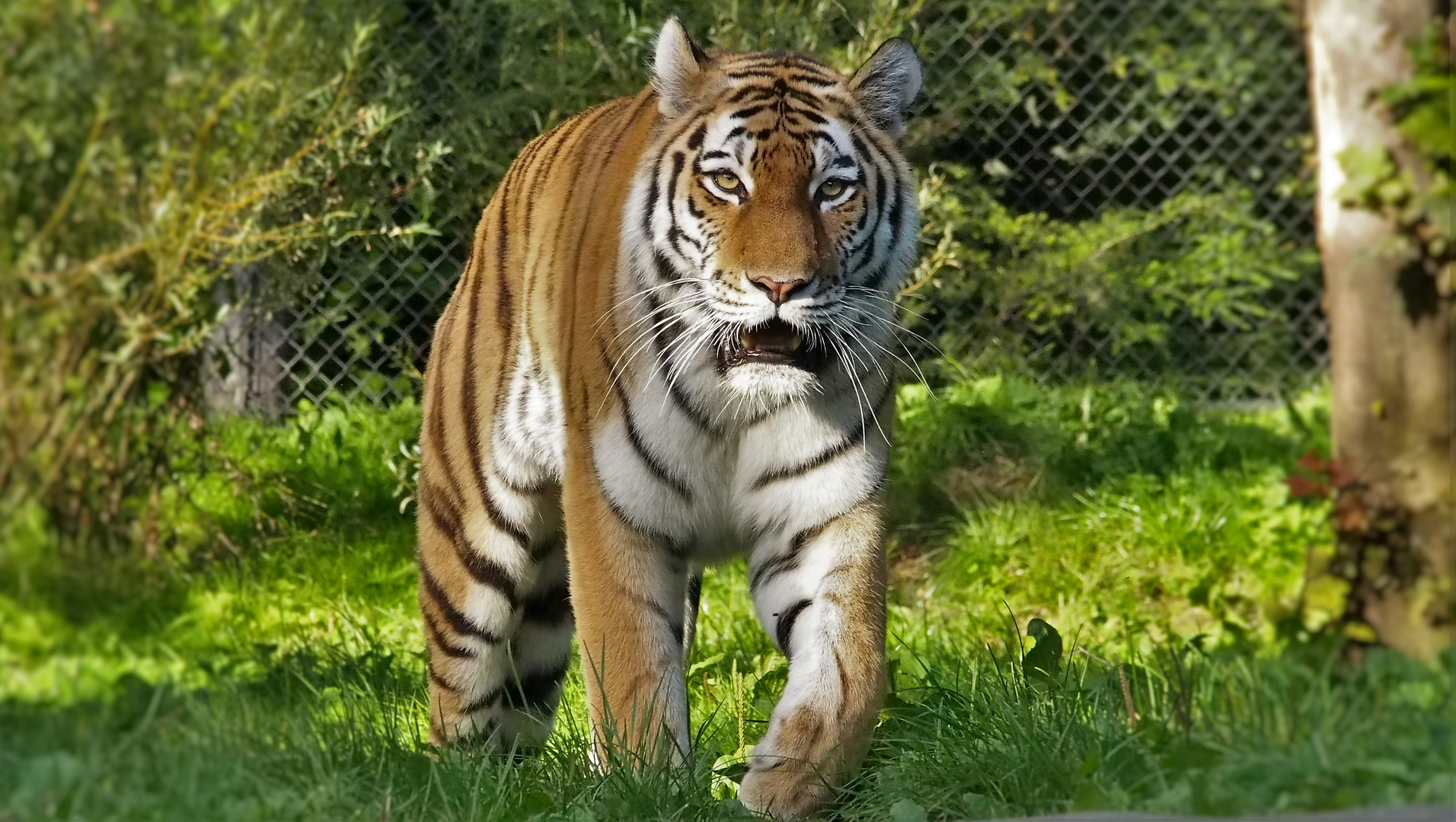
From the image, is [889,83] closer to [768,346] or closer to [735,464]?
[768,346]

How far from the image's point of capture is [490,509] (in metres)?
3.66

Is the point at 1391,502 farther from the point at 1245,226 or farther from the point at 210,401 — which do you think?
the point at 1245,226

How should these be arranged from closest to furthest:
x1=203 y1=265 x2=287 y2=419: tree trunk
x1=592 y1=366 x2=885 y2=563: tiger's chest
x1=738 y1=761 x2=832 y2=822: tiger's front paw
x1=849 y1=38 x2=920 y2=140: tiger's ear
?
x1=203 y1=265 x2=287 y2=419: tree trunk
x1=738 y1=761 x2=832 y2=822: tiger's front paw
x1=592 y1=366 x2=885 y2=563: tiger's chest
x1=849 y1=38 x2=920 y2=140: tiger's ear

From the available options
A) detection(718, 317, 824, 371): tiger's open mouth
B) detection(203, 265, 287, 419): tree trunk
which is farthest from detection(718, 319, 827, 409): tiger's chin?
detection(203, 265, 287, 419): tree trunk

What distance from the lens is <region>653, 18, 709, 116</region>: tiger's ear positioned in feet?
11.0

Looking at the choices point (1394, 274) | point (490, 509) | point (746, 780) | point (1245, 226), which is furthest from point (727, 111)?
point (1245, 226)

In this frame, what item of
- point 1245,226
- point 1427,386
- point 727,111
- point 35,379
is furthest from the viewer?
point 1245,226

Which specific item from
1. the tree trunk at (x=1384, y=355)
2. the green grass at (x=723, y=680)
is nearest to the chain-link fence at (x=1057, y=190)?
the green grass at (x=723, y=680)

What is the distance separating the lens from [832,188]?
3.15 metres

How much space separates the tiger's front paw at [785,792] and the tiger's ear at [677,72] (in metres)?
1.40

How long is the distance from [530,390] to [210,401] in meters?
1.09

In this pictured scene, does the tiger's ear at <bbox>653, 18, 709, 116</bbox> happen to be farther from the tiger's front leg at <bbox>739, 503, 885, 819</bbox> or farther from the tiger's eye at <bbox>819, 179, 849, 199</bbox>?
the tiger's front leg at <bbox>739, 503, 885, 819</bbox>

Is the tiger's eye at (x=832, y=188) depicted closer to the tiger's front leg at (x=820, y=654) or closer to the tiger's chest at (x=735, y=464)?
the tiger's chest at (x=735, y=464)

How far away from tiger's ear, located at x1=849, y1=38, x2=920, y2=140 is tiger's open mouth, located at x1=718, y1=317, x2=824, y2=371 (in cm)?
61
